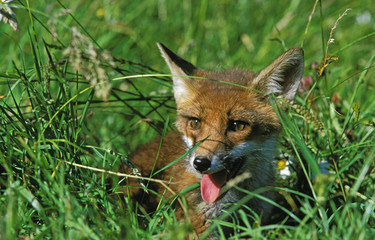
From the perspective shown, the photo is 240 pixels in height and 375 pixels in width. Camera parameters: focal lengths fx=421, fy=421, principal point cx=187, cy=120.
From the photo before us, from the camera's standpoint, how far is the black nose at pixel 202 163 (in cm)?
282

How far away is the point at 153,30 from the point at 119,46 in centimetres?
63

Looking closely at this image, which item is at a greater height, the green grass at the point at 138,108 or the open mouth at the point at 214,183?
the green grass at the point at 138,108

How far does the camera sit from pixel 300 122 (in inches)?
162

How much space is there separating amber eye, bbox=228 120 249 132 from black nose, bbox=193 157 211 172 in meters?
0.42

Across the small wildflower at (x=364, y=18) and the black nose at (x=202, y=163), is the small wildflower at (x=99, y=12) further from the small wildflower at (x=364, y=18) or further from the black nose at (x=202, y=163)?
the small wildflower at (x=364, y=18)

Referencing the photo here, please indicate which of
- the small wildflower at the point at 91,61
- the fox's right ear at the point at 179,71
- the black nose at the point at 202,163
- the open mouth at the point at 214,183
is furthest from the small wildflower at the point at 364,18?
the small wildflower at the point at 91,61

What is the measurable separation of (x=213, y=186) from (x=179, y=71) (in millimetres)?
961

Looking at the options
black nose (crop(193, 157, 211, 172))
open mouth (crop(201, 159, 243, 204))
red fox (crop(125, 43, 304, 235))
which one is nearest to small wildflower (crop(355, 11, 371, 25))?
red fox (crop(125, 43, 304, 235))

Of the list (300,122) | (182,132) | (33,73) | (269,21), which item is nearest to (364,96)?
(300,122)

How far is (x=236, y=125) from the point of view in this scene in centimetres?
314

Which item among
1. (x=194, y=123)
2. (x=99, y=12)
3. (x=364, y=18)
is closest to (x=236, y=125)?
(x=194, y=123)

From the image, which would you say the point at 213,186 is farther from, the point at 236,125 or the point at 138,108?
the point at 138,108

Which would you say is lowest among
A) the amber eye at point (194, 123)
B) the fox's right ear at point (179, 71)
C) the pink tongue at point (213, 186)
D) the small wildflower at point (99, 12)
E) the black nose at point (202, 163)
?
the pink tongue at point (213, 186)

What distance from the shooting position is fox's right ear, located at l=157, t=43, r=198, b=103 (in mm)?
3389
